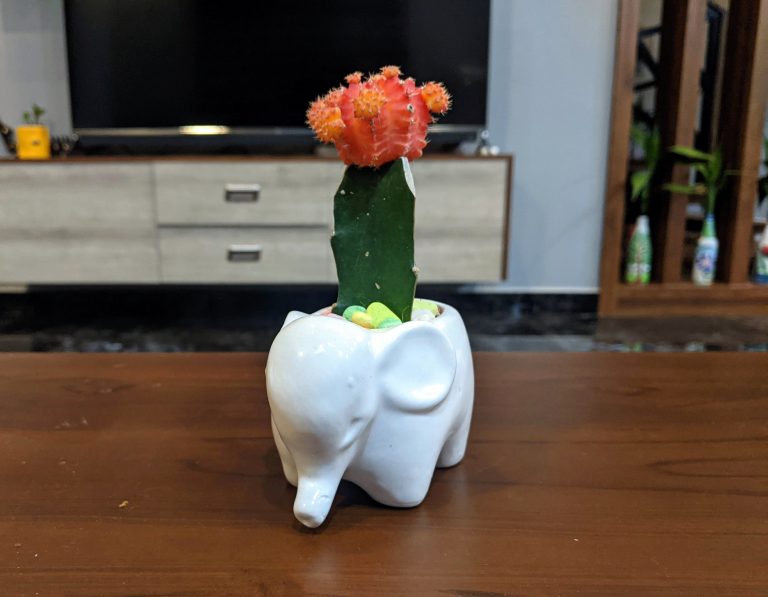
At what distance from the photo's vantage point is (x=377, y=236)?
448 mm

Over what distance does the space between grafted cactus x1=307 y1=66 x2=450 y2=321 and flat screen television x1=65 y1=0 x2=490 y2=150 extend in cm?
174

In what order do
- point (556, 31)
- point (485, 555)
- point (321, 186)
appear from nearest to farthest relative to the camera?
point (485, 555) → point (321, 186) → point (556, 31)

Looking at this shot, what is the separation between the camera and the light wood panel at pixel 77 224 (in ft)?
6.64

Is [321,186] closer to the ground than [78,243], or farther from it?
farther from it

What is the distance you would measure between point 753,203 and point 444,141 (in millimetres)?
1115

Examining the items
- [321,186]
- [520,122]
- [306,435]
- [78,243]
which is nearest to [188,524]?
[306,435]

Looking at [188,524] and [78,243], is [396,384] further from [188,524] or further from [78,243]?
[78,243]

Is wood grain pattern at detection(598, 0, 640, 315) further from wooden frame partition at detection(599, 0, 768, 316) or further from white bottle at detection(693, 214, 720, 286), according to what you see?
white bottle at detection(693, 214, 720, 286)

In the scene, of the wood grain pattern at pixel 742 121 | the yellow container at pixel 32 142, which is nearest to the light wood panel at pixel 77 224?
the yellow container at pixel 32 142

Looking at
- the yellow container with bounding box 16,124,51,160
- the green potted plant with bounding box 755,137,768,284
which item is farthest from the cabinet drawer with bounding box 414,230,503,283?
the yellow container with bounding box 16,124,51,160

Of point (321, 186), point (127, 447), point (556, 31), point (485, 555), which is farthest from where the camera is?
point (556, 31)

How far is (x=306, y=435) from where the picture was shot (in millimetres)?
376

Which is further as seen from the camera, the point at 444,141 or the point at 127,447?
the point at 444,141

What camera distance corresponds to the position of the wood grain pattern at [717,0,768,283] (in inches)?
85.4
